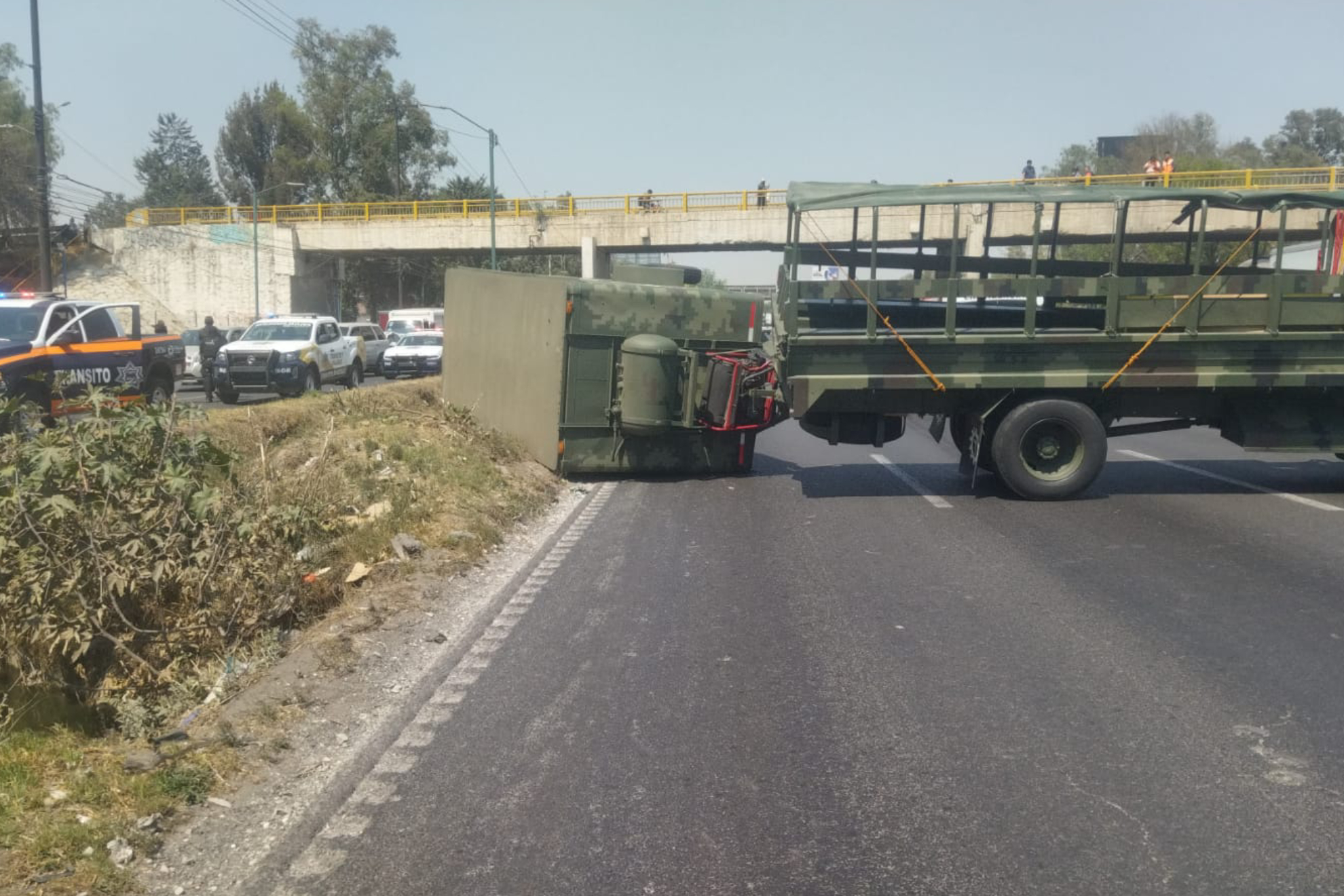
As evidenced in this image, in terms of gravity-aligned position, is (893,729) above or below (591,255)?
below

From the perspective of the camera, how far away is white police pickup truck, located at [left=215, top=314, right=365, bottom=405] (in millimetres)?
23656

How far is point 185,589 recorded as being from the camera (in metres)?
6.50

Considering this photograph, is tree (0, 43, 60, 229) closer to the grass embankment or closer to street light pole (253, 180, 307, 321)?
street light pole (253, 180, 307, 321)

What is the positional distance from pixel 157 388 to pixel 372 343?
15577mm

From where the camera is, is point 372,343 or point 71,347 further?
point 372,343

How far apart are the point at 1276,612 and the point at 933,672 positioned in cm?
255

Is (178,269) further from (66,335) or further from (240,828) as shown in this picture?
(240,828)

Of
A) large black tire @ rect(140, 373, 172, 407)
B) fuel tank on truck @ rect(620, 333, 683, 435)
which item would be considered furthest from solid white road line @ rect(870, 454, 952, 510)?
large black tire @ rect(140, 373, 172, 407)

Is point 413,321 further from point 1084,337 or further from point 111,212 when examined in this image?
point 111,212

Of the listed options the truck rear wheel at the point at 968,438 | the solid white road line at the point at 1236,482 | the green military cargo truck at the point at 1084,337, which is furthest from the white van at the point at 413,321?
the green military cargo truck at the point at 1084,337

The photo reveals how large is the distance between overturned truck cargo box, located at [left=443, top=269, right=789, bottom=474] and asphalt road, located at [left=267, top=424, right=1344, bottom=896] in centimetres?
362

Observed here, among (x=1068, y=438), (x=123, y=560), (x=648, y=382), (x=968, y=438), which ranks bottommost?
(x=123, y=560)

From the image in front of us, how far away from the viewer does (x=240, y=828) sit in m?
4.28

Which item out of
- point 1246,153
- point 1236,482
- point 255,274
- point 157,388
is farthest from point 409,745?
point 1246,153
